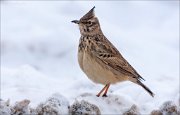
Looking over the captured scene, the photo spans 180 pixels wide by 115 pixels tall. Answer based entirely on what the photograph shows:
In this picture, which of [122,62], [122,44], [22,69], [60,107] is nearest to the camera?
[60,107]

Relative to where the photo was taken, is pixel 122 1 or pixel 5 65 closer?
pixel 5 65

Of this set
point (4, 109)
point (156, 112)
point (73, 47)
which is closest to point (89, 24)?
point (156, 112)

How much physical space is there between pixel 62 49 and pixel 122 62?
4.38 metres

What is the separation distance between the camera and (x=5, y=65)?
13.6 m

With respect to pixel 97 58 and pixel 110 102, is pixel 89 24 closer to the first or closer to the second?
A: pixel 97 58

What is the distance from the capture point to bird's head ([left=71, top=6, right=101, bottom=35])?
9.73m

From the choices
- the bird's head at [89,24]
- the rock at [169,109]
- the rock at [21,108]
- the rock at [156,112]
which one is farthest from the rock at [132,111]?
the rock at [21,108]

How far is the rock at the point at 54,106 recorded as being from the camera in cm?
923

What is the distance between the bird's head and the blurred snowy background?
3.70 ft

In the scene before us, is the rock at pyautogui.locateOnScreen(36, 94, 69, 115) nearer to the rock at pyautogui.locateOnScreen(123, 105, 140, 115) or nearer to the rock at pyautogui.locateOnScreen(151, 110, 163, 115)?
the rock at pyautogui.locateOnScreen(123, 105, 140, 115)

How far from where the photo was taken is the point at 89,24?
9.81 metres

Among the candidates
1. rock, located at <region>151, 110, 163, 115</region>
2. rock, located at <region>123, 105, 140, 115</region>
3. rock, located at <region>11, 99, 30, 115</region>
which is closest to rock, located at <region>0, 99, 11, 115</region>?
rock, located at <region>11, 99, 30, 115</region>

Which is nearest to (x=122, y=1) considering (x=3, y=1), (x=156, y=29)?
(x=156, y=29)

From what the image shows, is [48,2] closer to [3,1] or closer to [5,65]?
[3,1]
